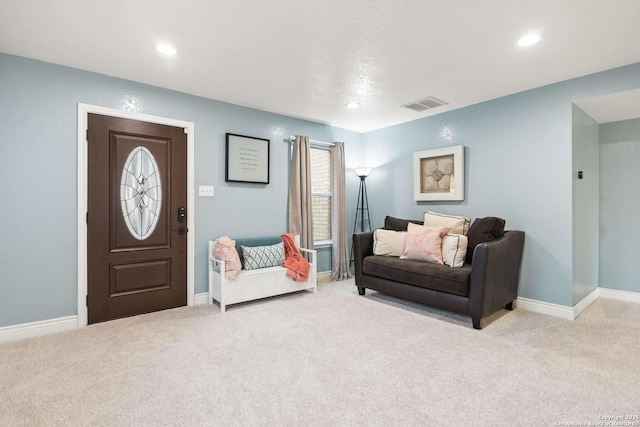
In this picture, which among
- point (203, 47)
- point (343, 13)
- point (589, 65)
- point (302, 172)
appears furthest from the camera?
point (302, 172)

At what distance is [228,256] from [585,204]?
153 inches

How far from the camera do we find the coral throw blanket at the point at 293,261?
151 inches

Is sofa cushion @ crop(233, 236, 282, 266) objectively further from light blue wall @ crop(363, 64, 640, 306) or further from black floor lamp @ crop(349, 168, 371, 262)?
light blue wall @ crop(363, 64, 640, 306)

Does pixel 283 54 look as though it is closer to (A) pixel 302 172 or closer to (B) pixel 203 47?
(B) pixel 203 47

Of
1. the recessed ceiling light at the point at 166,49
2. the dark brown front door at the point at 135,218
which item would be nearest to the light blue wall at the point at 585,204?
the recessed ceiling light at the point at 166,49

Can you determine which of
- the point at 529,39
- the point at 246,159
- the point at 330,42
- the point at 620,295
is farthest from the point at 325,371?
the point at 620,295

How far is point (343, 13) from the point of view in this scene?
6.89 ft

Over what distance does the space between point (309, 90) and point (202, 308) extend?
263 cm

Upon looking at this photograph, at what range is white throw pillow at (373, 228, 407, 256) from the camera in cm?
384

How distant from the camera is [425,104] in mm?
3896

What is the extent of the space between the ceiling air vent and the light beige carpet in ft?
7.91

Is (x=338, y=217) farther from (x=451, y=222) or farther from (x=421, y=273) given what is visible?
(x=421, y=273)

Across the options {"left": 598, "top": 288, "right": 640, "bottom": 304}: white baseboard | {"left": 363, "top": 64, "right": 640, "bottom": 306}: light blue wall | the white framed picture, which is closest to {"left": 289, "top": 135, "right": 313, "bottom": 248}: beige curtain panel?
the white framed picture

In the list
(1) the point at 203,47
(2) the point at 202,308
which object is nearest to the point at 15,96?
(1) the point at 203,47
